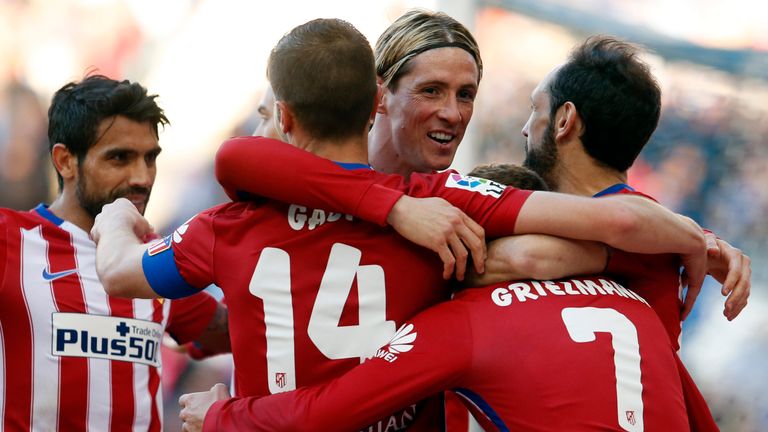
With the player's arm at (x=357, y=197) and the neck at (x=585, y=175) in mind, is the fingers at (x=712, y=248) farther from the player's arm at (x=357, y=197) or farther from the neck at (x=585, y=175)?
the player's arm at (x=357, y=197)

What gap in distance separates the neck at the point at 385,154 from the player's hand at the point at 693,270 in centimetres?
100

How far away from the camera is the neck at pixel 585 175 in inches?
85.4

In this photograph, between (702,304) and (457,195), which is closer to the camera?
(457,195)

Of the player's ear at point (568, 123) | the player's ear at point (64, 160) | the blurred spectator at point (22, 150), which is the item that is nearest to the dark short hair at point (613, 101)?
the player's ear at point (568, 123)

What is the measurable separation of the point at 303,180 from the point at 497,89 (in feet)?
12.4

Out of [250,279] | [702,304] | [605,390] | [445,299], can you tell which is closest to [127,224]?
[250,279]

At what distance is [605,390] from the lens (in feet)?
5.84

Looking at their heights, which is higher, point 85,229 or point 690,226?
point 690,226

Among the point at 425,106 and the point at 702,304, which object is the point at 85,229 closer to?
the point at 425,106

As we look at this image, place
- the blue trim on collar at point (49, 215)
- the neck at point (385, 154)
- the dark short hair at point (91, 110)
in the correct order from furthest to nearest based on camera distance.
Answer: the dark short hair at point (91, 110) → the blue trim on collar at point (49, 215) → the neck at point (385, 154)

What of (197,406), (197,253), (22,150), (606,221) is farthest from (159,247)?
(22,150)

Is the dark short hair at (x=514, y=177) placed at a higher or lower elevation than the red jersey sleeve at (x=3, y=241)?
higher

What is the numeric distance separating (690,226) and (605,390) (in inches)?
17.8

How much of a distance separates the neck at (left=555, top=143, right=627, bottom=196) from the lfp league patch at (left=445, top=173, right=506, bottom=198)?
305mm
